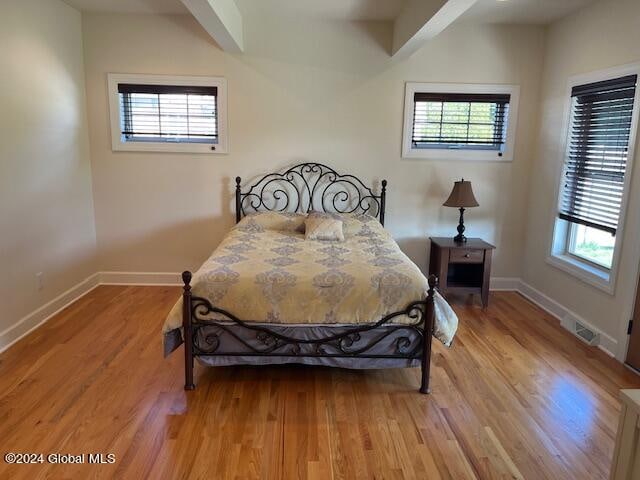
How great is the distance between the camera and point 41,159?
143 inches

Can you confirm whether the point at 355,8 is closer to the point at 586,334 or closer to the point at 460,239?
the point at 460,239

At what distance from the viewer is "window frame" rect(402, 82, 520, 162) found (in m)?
4.41

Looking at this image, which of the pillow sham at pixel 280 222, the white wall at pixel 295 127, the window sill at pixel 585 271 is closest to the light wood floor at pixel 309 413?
the window sill at pixel 585 271

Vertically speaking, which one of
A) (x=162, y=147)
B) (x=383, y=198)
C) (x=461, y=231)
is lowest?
(x=461, y=231)

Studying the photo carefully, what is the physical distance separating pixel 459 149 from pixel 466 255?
111 centimetres

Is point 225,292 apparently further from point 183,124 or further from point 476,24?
point 476,24

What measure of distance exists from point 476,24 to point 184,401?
4180mm

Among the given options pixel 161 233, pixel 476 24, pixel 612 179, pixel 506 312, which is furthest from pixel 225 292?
pixel 476 24

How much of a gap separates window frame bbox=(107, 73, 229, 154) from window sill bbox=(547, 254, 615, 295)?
334cm

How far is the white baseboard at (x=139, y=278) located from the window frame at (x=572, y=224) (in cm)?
377

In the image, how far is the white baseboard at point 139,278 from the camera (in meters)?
4.70

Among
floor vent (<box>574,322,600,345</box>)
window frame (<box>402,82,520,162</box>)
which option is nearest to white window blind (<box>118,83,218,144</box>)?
window frame (<box>402,82,520,162</box>)

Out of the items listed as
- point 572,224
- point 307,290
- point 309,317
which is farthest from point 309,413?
point 572,224

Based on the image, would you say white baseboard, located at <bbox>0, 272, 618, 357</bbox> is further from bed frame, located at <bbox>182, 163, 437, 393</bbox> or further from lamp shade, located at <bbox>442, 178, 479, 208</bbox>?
bed frame, located at <bbox>182, 163, 437, 393</bbox>
